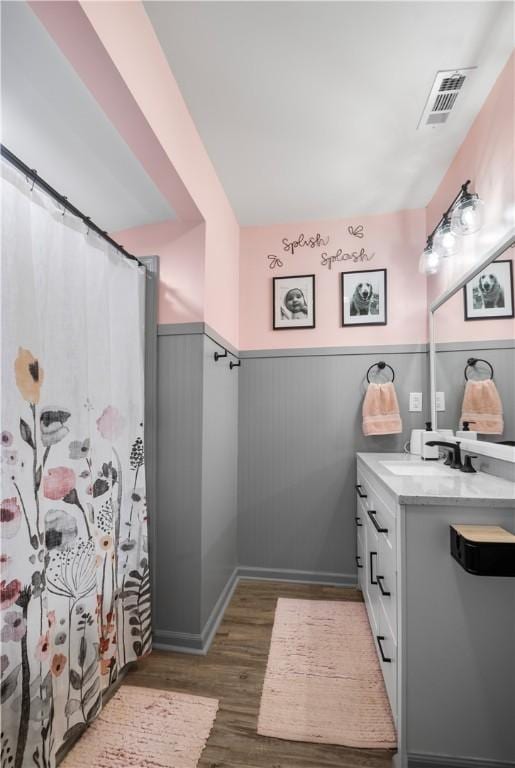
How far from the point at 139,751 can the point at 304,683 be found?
0.71 metres

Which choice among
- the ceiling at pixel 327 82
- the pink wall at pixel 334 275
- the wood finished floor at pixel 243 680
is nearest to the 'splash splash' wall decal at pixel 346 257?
the pink wall at pixel 334 275

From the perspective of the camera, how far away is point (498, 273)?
1.51 meters

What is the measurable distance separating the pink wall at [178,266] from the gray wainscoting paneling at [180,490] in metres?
0.15

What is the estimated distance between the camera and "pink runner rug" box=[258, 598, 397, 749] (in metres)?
1.32

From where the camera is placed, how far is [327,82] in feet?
4.91

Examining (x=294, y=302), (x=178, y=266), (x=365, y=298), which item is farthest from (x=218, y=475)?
(x=365, y=298)

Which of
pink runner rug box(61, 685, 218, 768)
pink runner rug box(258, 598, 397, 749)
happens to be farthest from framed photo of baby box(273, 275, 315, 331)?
pink runner rug box(61, 685, 218, 768)

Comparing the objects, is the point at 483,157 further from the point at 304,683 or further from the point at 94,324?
the point at 304,683

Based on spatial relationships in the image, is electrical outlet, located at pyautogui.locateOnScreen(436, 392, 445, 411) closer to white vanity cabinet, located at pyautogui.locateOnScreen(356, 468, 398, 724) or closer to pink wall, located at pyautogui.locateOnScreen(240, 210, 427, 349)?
pink wall, located at pyautogui.locateOnScreen(240, 210, 427, 349)

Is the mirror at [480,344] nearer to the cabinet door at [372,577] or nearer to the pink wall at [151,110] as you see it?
the cabinet door at [372,577]

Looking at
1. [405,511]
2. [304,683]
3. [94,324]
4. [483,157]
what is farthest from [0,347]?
[483,157]

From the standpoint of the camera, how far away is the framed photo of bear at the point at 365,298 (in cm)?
243

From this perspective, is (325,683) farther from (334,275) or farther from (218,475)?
(334,275)

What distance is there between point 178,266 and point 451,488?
166 centimetres
